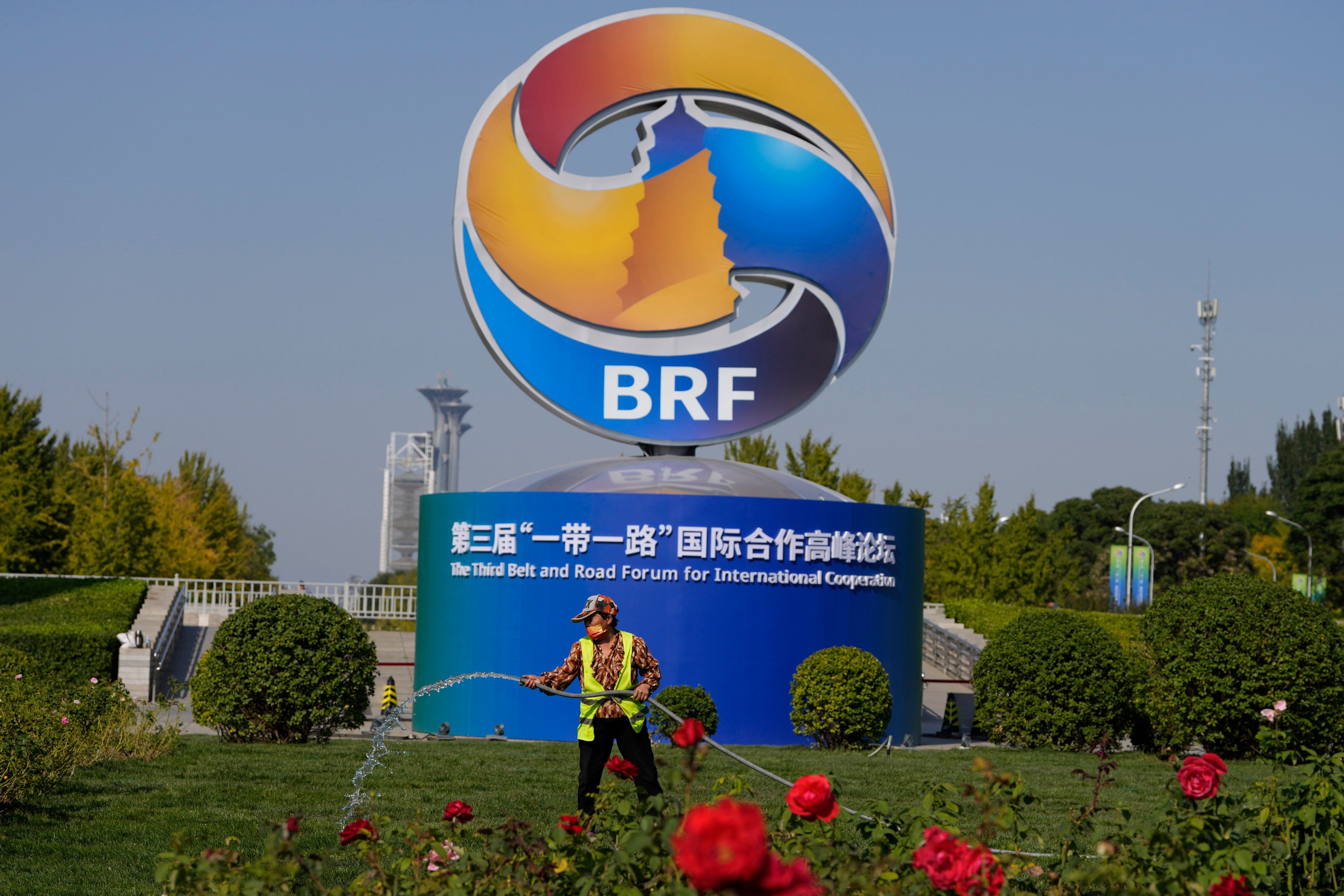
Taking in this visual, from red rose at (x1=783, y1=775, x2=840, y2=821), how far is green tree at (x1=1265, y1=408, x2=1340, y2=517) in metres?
96.1

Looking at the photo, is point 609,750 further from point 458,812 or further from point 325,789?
point 325,789

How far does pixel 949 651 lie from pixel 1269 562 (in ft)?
122

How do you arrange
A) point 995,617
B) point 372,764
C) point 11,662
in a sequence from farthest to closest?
1. point 995,617
2. point 11,662
3. point 372,764

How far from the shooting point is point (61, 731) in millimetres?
11820

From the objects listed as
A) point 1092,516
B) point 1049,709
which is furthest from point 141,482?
point 1092,516

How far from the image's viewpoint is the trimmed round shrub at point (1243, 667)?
16.1m

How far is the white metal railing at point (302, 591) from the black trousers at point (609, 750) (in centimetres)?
2703

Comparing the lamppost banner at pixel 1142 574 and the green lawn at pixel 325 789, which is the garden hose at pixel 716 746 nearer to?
the green lawn at pixel 325 789

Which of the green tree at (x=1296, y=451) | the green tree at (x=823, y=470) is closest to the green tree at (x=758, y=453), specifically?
the green tree at (x=823, y=470)

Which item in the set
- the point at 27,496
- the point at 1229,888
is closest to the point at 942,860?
the point at 1229,888

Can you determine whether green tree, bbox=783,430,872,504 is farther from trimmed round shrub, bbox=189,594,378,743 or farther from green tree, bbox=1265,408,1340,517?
green tree, bbox=1265,408,1340,517

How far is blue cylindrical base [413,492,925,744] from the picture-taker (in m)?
18.6

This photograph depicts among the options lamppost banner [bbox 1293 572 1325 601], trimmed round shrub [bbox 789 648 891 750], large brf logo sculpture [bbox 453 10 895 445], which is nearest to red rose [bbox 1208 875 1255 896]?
trimmed round shrub [bbox 789 648 891 750]

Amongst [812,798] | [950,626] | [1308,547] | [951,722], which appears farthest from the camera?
[1308,547]
